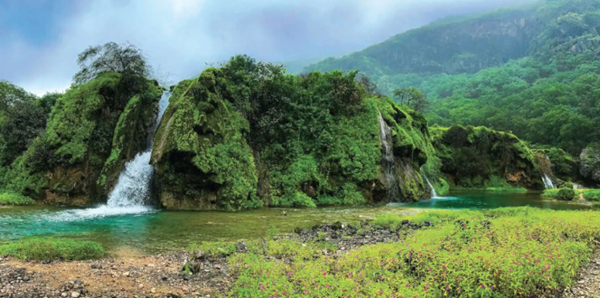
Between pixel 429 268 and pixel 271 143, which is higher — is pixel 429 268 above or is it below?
below

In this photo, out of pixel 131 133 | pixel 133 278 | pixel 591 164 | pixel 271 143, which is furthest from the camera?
pixel 591 164

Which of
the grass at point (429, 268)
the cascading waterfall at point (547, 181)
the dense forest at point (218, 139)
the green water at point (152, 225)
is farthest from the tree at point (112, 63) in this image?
the cascading waterfall at point (547, 181)

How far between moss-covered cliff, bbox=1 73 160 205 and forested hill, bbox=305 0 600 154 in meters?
71.8

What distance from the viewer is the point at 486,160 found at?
164ft

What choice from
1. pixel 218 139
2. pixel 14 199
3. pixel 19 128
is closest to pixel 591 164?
pixel 218 139

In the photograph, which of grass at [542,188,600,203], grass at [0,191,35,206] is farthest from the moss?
grass at [542,188,600,203]

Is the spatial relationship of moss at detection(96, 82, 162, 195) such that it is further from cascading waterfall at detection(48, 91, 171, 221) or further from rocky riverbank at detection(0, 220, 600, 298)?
rocky riverbank at detection(0, 220, 600, 298)

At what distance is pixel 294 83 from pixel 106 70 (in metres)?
14.3

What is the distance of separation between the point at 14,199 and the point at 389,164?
25.1 m

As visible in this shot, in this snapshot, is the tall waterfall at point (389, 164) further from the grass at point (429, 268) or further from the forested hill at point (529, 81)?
the forested hill at point (529, 81)

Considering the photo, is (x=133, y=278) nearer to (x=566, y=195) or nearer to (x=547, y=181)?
(x=566, y=195)

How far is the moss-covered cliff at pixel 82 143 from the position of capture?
71.4 feet

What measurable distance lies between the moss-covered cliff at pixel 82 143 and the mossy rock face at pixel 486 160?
41.9m

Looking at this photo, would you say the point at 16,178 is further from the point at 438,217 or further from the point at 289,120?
the point at 438,217
